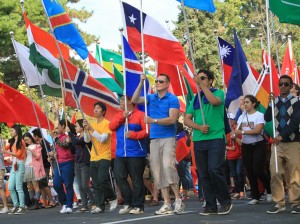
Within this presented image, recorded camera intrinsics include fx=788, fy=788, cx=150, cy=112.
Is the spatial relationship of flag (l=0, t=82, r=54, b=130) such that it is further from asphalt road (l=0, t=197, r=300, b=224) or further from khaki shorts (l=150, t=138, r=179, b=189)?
khaki shorts (l=150, t=138, r=179, b=189)

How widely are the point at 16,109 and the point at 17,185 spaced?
5.04 feet

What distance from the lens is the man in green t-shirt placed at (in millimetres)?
10844

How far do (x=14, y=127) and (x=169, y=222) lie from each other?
6.33 m

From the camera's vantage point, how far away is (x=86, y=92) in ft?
47.6

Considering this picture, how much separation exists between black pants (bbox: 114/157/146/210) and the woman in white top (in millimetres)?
1849

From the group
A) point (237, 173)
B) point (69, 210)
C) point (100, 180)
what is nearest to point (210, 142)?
point (100, 180)

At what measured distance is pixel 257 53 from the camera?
5469cm

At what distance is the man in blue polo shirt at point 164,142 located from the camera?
37.5ft

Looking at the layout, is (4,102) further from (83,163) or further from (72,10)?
(72,10)

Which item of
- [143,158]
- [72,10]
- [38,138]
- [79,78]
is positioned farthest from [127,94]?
[72,10]

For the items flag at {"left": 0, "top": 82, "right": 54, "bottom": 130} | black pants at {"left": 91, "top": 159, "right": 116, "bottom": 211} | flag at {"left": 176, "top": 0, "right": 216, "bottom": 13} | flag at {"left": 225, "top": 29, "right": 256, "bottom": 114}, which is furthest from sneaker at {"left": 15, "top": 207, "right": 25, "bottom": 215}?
flag at {"left": 176, "top": 0, "right": 216, "bottom": 13}

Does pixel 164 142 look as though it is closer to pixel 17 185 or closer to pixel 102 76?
pixel 102 76

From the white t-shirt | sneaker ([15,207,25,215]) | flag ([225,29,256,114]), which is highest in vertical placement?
flag ([225,29,256,114])

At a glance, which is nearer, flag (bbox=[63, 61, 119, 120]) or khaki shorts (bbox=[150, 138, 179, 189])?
khaki shorts (bbox=[150, 138, 179, 189])
